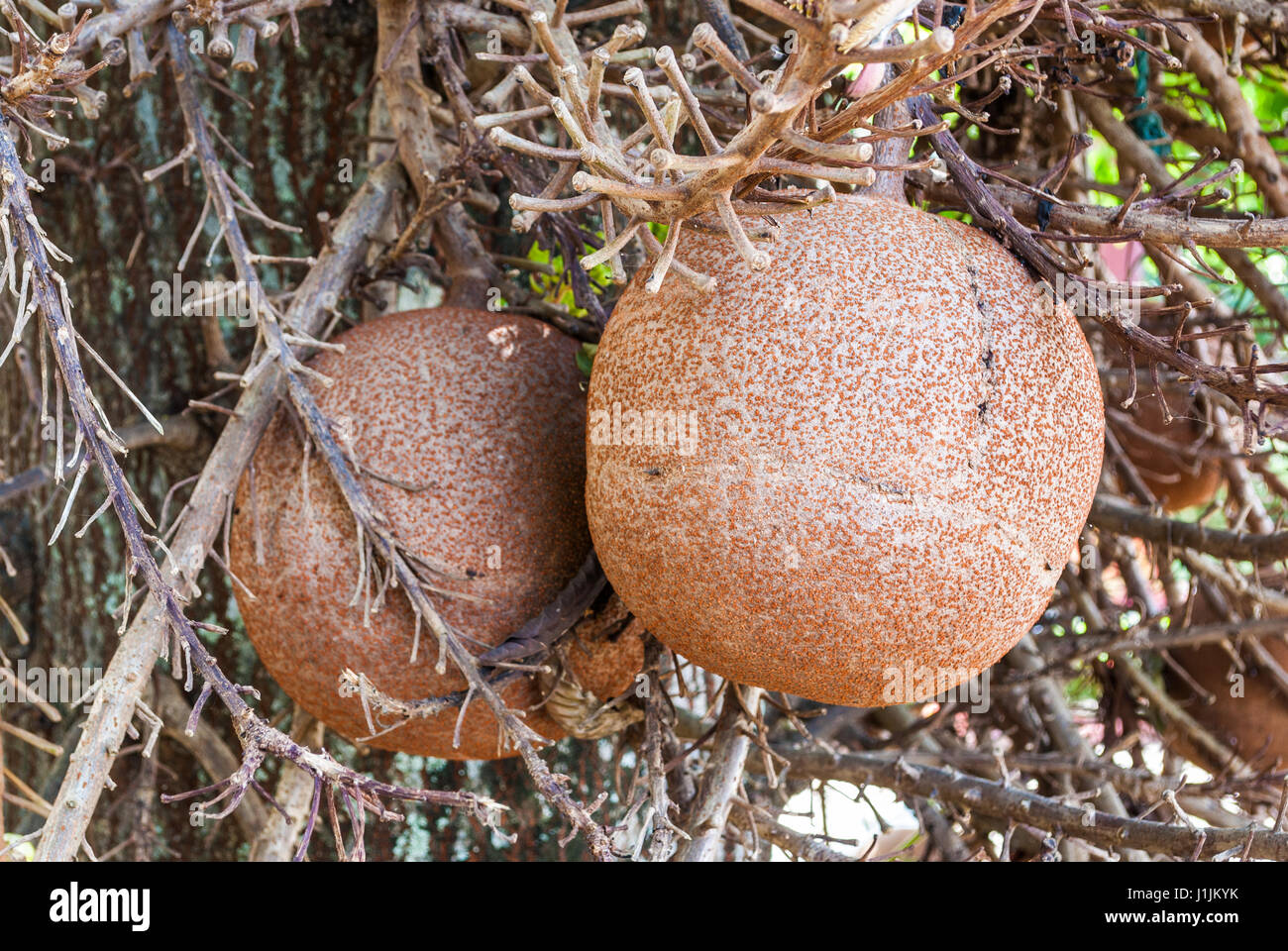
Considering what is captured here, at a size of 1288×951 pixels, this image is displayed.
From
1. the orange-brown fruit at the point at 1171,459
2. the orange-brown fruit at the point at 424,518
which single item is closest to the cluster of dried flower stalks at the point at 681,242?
the orange-brown fruit at the point at 424,518

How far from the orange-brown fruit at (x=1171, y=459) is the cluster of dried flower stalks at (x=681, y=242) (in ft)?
0.89

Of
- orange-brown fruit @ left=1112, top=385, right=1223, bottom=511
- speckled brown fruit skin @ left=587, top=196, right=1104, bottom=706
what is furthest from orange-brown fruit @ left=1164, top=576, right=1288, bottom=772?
speckled brown fruit skin @ left=587, top=196, right=1104, bottom=706

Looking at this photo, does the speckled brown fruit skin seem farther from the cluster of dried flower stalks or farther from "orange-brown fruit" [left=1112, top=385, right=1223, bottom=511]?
"orange-brown fruit" [left=1112, top=385, right=1223, bottom=511]

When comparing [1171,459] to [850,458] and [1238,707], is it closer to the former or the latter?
[1238,707]

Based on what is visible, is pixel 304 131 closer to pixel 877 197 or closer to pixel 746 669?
pixel 877 197

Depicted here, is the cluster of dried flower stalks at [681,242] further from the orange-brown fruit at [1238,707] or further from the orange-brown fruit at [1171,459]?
the orange-brown fruit at [1171,459]

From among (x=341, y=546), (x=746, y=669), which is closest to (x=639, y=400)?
(x=746, y=669)

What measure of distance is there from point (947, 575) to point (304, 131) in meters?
1.57

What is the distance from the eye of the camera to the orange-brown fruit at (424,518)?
1.43m

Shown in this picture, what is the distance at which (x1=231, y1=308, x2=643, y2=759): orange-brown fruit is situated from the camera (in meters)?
1.43

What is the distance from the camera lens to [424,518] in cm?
142

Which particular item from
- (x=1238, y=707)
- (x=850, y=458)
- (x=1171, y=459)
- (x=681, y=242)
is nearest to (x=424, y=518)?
(x=681, y=242)

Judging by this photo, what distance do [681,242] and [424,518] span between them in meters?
0.46

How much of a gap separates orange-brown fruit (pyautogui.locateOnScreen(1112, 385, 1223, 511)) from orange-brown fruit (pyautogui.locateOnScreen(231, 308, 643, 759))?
5.70 ft
